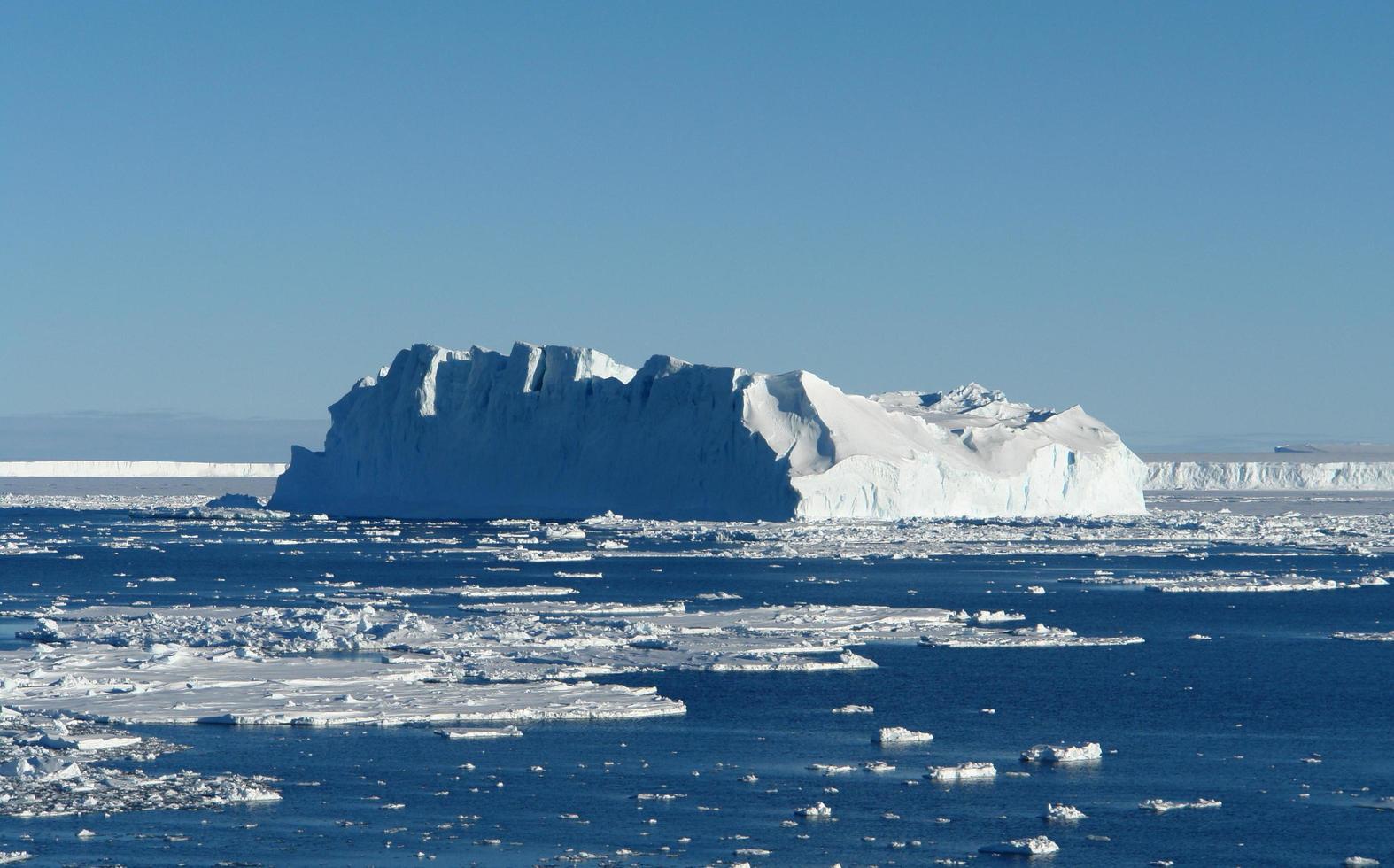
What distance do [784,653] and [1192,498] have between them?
66412 mm

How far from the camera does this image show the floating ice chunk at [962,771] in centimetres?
1263

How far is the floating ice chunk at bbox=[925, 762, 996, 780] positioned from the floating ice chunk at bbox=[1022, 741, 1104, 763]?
662mm

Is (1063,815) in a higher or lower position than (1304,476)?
lower

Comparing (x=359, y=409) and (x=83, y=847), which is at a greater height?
(x=359, y=409)

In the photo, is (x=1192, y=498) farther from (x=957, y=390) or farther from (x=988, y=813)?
(x=988, y=813)

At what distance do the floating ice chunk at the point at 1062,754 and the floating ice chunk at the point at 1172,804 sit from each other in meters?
1.36

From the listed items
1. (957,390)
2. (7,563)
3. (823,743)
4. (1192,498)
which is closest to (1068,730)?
(823,743)

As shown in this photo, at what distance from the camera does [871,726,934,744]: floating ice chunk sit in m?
14.2

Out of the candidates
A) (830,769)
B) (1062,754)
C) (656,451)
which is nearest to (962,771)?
(830,769)

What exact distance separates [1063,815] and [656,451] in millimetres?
34831

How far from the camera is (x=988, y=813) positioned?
11.5 metres

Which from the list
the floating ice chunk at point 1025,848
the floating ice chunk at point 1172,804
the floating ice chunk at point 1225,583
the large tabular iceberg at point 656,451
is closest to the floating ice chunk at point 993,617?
the floating ice chunk at point 1225,583

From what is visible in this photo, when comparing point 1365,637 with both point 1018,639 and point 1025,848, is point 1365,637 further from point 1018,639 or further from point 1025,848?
point 1025,848

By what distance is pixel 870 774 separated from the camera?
1280 centimetres
